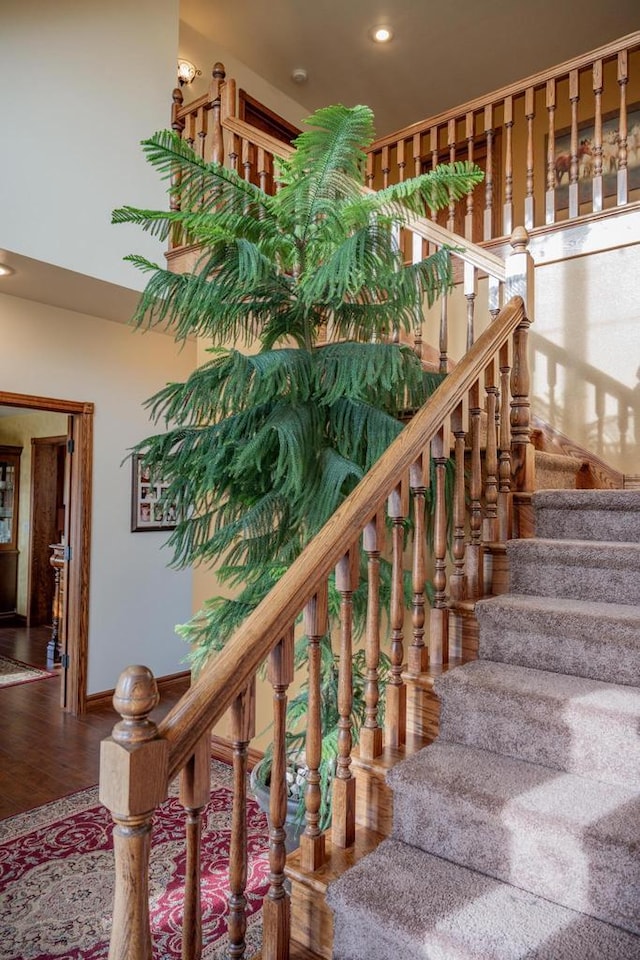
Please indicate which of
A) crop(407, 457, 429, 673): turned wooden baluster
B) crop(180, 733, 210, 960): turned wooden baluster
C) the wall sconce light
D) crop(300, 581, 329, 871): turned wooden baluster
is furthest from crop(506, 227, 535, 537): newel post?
the wall sconce light

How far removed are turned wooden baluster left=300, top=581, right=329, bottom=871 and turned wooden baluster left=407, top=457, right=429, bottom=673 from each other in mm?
464

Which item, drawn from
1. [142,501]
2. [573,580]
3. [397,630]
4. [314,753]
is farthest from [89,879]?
[142,501]

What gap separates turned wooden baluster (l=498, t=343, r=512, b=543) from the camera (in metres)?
2.29

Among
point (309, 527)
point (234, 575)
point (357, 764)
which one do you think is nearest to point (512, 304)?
point (309, 527)

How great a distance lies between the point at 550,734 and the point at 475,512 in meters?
0.78

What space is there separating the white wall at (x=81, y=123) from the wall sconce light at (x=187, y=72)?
2.88 feet

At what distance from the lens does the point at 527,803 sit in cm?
138

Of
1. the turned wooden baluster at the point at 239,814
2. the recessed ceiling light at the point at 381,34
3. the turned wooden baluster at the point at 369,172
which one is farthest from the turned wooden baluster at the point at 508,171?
the turned wooden baluster at the point at 239,814

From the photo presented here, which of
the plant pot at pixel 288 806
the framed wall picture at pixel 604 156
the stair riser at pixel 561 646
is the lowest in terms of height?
the plant pot at pixel 288 806

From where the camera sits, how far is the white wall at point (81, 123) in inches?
122

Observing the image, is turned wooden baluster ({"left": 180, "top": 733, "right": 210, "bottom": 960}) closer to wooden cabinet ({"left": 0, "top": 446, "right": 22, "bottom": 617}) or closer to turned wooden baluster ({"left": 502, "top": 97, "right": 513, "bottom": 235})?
turned wooden baluster ({"left": 502, "top": 97, "right": 513, "bottom": 235})

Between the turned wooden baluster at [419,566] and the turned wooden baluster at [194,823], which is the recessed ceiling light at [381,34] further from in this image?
the turned wooden baluster at [194,823]

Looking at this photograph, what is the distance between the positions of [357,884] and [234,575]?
1039mm

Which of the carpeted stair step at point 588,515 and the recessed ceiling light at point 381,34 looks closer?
the carpeted stair step at point 588,515
